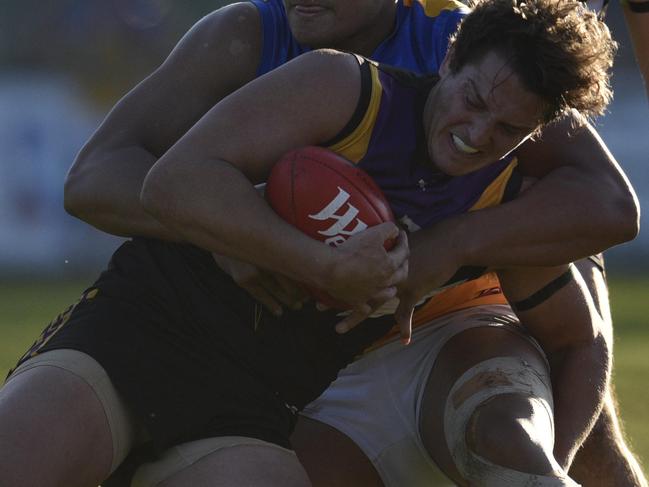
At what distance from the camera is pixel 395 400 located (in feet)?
14.1

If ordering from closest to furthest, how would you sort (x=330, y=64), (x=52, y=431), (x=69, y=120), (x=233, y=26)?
(x=52, y=431) → (x=330, y=64) → (x=233, y=26) → (x=69, y=120)

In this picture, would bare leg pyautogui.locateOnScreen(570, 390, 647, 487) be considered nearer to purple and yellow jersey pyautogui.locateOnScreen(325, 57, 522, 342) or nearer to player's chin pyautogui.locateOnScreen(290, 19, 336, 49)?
purple and yellow jersey pyautogui.locateOnScreen(325, 57, 522, 342)

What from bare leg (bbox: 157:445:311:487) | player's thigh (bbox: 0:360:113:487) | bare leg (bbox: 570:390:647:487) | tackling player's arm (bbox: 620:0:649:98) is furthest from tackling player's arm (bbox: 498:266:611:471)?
tackling player's arm (bbox: 620:0:649:98)

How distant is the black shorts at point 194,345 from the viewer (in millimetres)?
3637

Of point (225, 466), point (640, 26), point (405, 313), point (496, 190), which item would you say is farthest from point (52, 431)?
point (640, 26)

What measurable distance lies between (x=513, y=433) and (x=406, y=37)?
1.45 meters

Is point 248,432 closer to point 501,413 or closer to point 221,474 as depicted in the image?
point 221,474

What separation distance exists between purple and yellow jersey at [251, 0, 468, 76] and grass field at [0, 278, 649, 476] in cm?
269

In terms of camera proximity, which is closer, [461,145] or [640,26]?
[461,145]

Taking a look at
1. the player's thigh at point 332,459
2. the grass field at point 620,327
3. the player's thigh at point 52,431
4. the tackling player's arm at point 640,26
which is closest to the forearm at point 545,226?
the player's thigh at point 332,459

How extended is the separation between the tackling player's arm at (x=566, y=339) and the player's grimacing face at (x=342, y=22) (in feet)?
3.00

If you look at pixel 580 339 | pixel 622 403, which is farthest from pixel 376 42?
pixel 622 403

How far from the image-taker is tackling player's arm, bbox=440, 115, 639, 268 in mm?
3787

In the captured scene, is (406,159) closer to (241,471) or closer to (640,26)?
(241,471)
